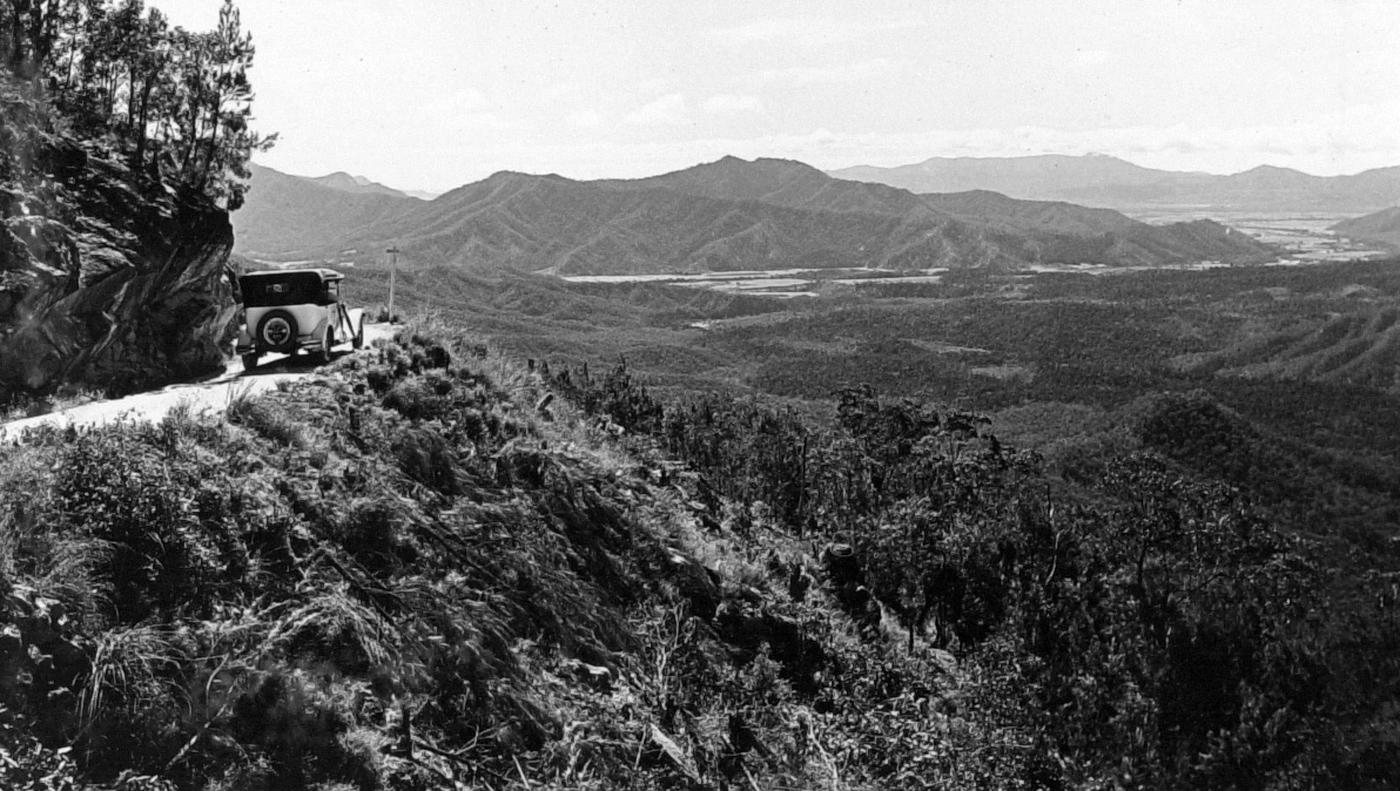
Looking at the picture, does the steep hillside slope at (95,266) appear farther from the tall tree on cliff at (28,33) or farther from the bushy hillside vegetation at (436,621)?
the bushy hillside vegetation at (436,621)

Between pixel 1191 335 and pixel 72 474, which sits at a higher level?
pixel 72 474

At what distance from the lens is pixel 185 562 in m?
6.73

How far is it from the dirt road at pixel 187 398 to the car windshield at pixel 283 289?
967 mm

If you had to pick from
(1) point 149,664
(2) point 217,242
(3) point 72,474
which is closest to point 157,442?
(3) point 72,474

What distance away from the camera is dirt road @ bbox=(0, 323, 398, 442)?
941cm

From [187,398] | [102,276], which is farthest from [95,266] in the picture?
[187,398]

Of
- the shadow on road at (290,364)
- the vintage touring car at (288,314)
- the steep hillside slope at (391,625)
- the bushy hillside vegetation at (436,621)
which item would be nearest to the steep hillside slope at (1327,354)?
the bushy hillside vegetation at (436,621)

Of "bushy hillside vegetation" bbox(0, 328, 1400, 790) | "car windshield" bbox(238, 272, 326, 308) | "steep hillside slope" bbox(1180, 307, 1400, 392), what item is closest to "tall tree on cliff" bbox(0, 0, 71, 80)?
"car windshield" bbox(238, 272, 326, 308)

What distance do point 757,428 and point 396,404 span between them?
49.9 metres

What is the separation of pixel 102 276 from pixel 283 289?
2841 mm

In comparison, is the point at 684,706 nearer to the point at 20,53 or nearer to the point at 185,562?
the point at 185,562

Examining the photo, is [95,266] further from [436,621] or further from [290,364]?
[436,621]

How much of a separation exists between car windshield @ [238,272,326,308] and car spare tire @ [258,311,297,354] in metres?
0.33

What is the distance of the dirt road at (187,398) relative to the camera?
941cm
